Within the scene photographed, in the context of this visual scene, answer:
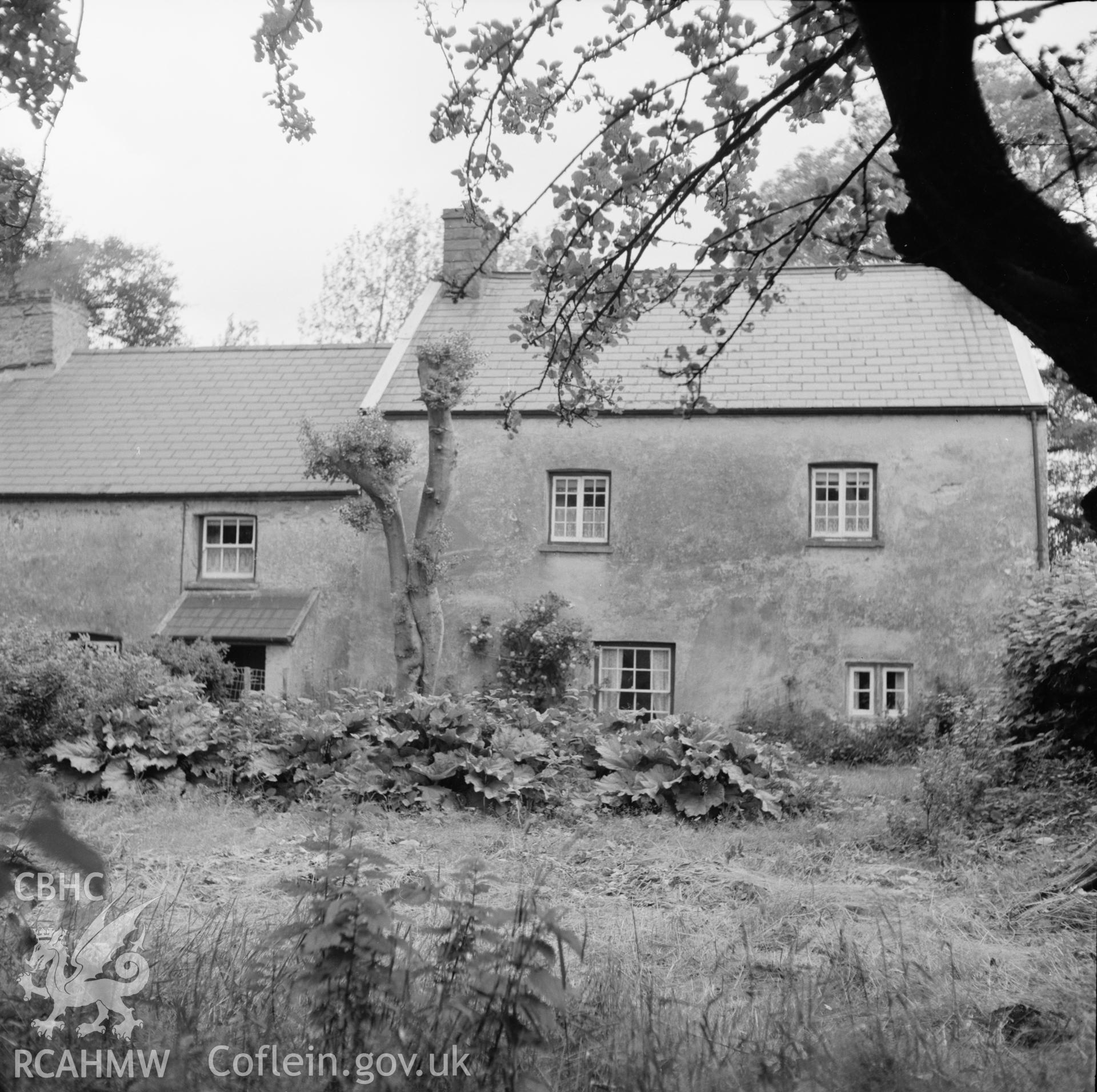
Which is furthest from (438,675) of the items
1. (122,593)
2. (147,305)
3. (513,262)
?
(147,305)

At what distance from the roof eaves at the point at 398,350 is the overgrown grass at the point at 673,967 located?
12.2 m

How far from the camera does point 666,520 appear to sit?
19.5 meters

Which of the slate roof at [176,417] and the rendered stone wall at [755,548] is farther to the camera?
the slate roof at [176,417]

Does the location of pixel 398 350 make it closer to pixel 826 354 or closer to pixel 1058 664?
pixel 826 354

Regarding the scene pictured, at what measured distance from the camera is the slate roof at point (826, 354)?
62.9ft

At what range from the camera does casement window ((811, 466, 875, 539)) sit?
1923 centimetres

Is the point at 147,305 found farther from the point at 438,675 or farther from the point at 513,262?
the point at 438,675

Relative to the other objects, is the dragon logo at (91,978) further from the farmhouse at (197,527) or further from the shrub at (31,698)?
the farmhouse at (197,527)

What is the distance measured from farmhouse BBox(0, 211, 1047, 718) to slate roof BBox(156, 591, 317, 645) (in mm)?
50

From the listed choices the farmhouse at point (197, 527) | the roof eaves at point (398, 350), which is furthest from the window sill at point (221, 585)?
the roof eaves at point (398, 350)

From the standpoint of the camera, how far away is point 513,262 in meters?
38.0

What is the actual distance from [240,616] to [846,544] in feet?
33.3

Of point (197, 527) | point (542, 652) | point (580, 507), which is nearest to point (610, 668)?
point (542, 652)

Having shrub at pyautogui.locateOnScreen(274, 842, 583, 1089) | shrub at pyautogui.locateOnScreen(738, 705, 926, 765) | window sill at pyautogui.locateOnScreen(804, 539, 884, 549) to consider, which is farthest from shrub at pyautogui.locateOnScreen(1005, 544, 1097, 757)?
window sill at pyautogui.locateOnScreen(804, 539, 884, 549)
